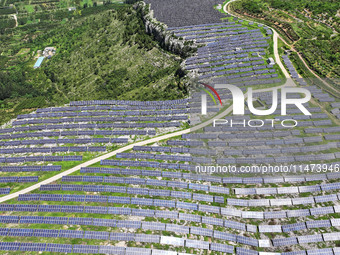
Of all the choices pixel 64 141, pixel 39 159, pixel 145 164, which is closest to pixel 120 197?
pixel 145 164

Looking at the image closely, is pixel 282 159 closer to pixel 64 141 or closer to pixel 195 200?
pixel 195 200

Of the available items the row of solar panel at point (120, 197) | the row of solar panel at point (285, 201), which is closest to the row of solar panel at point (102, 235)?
the row of solar panel at point (120, 197)

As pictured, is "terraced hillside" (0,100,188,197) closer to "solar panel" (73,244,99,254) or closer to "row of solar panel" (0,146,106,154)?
"row of solar panel" (0,146,106,154)

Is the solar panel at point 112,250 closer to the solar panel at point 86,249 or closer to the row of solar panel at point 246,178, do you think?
the solar panel at point 86,249

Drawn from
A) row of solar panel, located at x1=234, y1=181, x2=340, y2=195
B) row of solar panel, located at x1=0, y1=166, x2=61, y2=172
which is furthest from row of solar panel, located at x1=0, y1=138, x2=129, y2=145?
row of solar panel, located at x1=234, y1=181, x2=340, y2=195

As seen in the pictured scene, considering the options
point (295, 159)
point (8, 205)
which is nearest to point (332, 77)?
point (295, 159)
